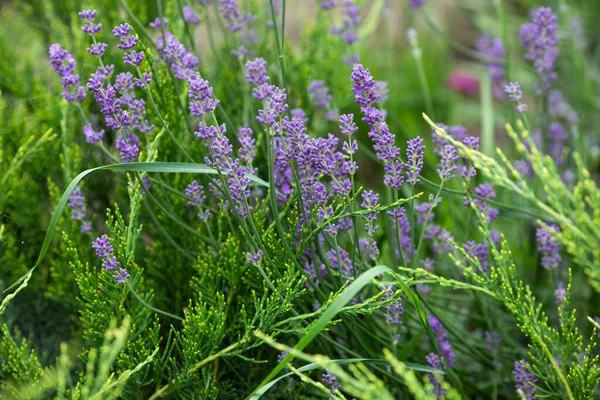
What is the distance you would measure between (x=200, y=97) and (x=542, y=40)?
3.86 feet

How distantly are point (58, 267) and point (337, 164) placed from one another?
83cm

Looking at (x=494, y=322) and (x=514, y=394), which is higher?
(x=494, y=322)

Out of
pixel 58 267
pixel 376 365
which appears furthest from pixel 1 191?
pixel 376 365

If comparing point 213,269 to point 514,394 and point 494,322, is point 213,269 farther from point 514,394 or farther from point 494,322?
point 514,394

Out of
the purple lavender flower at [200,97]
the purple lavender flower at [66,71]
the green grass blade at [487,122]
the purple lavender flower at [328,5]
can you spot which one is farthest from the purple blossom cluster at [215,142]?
the green grass blade at [487,122]

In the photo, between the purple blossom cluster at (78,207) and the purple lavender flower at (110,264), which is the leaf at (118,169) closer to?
the purple lavender flower at (110,264)

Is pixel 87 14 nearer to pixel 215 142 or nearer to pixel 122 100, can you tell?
pixel 122 100

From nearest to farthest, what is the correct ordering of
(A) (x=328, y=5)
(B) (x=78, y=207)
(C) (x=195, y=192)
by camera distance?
1. (C) (x=195, y=192)
2. (B) (x=78, y=207)
3. (A) (x=328, y=5)

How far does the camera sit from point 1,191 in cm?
171

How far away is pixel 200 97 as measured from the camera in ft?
4.01

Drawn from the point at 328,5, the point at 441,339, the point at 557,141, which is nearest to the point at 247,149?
the point at 441,339

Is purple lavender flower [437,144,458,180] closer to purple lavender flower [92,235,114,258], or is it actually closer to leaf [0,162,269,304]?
A: leaf [0,162,269,304]

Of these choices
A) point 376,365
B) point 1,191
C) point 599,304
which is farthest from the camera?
point 599,304

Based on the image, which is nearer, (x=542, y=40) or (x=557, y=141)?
(x=542, y=40)
